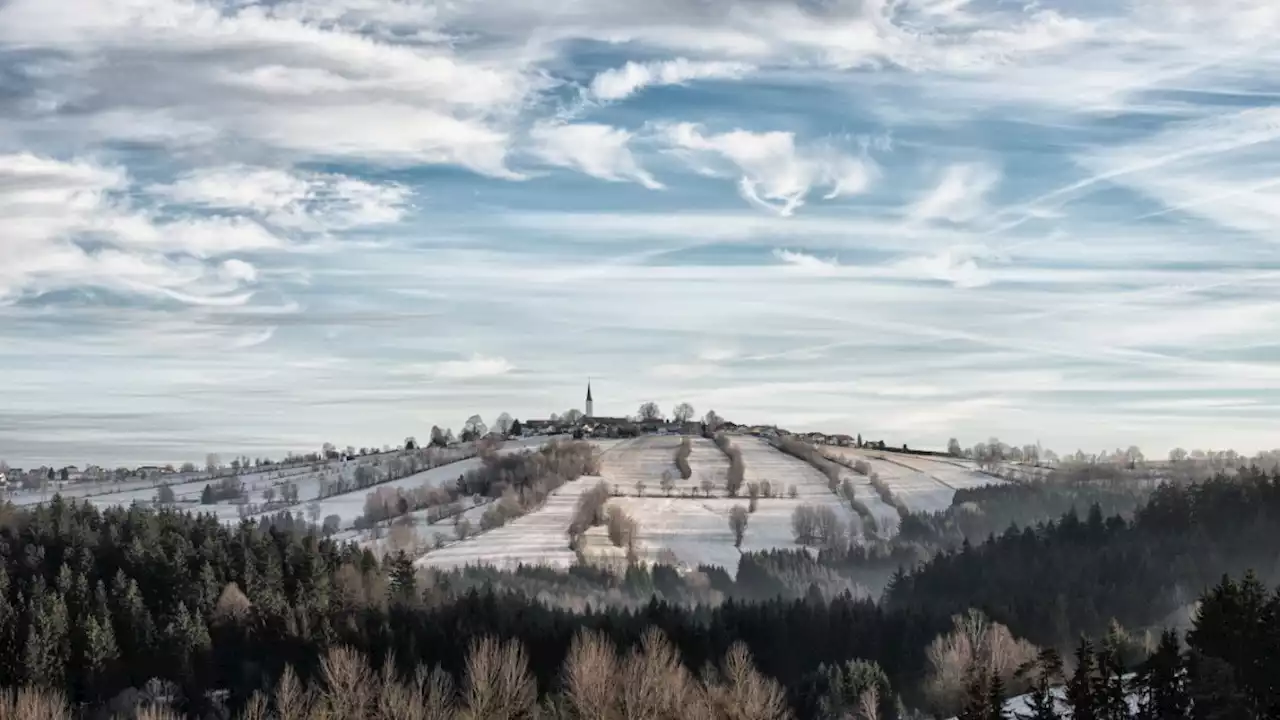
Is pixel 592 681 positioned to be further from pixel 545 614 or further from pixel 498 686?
pixel 545 614

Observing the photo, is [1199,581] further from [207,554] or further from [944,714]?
[207,554]

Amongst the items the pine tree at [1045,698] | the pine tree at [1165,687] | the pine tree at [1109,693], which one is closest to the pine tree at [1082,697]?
the pine tree at [1109,693]

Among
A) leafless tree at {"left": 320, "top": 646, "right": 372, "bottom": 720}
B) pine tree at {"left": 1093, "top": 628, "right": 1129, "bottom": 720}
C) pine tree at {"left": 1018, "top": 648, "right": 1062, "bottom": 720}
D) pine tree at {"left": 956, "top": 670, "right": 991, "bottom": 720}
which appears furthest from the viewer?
leafless tree at {"left": 320, "top": 646, "right": 372, "bottom": 720}

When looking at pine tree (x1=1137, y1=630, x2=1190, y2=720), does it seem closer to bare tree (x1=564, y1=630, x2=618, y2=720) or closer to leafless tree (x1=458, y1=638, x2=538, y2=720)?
bare tree (x1=564, y1=630, x2=618, y2=720)

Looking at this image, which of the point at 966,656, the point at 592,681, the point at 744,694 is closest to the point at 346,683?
the point at 592,681

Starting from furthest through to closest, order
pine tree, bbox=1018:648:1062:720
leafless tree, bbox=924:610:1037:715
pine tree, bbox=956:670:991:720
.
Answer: leafless tree, bbox=924:610:1037:715 → pine tree, bbox=1018:648:1062:720 → pine tree, bbox=956:670:991:720

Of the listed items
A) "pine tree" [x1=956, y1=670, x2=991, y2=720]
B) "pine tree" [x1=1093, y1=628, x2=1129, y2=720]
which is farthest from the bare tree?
"pine tree" [x1=1093, y1=628, x2=1129, y2=720]

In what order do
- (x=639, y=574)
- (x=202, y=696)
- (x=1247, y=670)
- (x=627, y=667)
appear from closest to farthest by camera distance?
(x=1247, y=670) → (x=627, y=667) → (x=202, y=696) → (x=639, y=574)

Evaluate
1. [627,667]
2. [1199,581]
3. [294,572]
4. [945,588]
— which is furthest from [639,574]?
[627,667]
